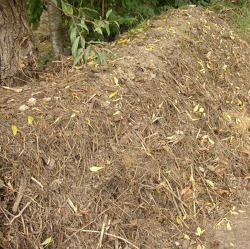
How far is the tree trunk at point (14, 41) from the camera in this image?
331 centimetres

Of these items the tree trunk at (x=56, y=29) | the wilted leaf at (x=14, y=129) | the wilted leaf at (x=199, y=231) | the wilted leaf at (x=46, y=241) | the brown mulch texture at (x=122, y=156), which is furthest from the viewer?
the tree trunk at (x=56, y=29)

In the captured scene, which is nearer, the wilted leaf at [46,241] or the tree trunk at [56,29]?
the wilted leaf at [46,241]

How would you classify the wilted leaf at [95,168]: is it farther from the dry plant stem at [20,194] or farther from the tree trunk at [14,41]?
the tree trunk at [14,41]

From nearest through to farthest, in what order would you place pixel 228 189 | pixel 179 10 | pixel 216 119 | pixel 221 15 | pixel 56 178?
pixel 56 178 < pixel 228 189 < pixel 216 119 < pixel 179 10 < pixel 221 15

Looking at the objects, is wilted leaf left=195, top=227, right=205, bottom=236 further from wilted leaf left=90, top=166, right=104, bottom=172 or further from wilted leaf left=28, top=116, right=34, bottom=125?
wilted leaf left=28, top=116, right=34, bottom=125

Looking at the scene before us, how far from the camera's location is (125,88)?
3400mm

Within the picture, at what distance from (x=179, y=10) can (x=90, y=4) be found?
1294mm

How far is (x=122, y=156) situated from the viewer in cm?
294

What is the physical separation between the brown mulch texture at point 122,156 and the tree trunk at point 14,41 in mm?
218

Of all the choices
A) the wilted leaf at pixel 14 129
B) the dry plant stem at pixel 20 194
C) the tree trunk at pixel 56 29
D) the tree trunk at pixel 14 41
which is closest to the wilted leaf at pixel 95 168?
the dry plant stem at pixel 20 194

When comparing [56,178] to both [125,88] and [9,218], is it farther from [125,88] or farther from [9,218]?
[125,88]

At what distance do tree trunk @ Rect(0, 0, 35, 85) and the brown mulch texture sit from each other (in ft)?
0.71

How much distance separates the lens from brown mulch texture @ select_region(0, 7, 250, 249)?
2.58 meters

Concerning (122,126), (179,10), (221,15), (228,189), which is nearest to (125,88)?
(122,126)
